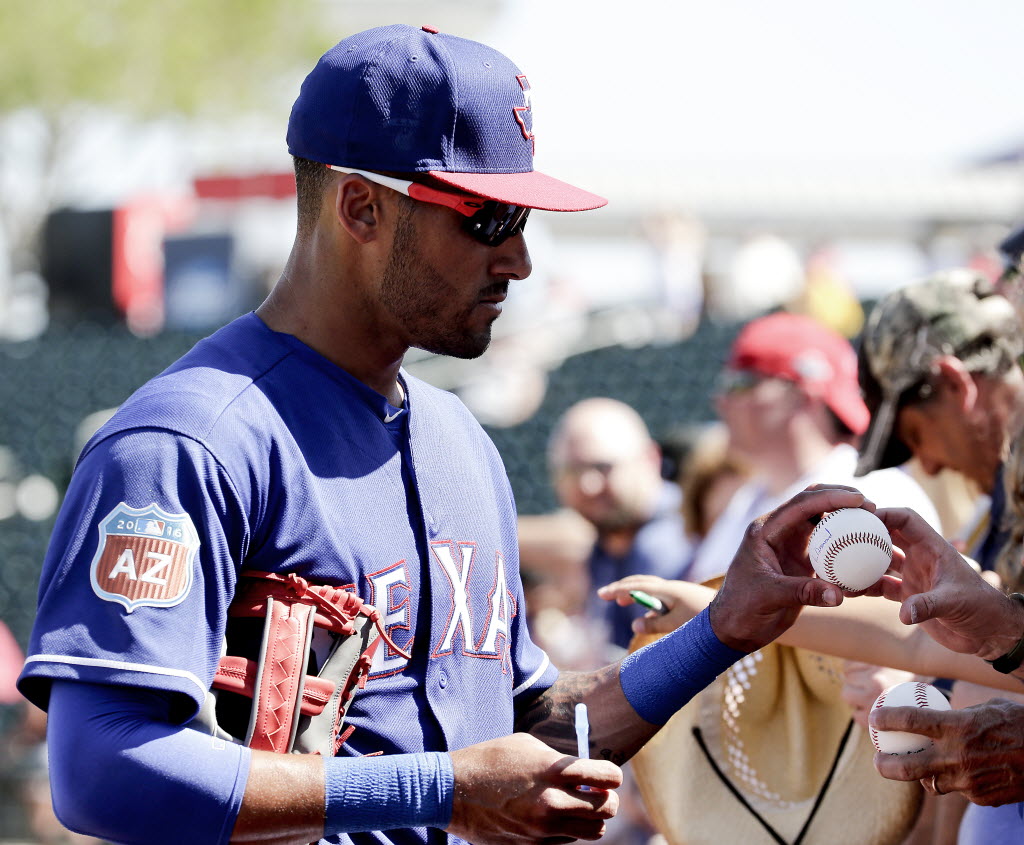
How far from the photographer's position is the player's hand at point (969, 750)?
2.23 m

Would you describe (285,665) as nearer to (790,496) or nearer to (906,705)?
(906,705)

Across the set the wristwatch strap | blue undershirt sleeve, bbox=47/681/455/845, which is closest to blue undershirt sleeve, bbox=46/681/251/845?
blue undershirt sleeve, bbox=47/681/455/845

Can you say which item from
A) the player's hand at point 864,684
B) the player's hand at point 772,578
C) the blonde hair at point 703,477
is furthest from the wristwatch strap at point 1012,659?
the blonde hair at point 703,477

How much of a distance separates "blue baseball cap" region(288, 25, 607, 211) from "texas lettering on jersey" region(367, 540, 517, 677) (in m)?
0.62

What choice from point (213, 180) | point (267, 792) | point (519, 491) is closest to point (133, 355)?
point (519, 491)

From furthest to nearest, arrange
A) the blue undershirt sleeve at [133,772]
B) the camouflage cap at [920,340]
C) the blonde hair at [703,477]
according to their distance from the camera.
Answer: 1. the blonde hair at [703,477]
2. the camouflage cap at [920,340]
3. the blue undershirt sleeve at [133,772]

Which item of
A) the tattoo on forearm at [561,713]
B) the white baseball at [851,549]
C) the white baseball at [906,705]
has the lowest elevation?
the tattoo on forearm at [561,713]

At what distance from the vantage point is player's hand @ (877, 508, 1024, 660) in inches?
89.1

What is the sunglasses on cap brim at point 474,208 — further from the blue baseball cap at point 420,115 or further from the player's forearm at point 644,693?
the player's forearm at point 644,693

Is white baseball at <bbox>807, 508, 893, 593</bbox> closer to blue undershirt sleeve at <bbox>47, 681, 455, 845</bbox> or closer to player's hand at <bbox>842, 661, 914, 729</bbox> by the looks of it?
player's hand at <bbox>842, 661, 914, 729</bbox>

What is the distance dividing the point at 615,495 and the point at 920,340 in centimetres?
227

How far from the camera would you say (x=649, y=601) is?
276cm

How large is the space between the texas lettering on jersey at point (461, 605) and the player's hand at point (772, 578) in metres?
0.40

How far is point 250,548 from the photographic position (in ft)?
6.39
